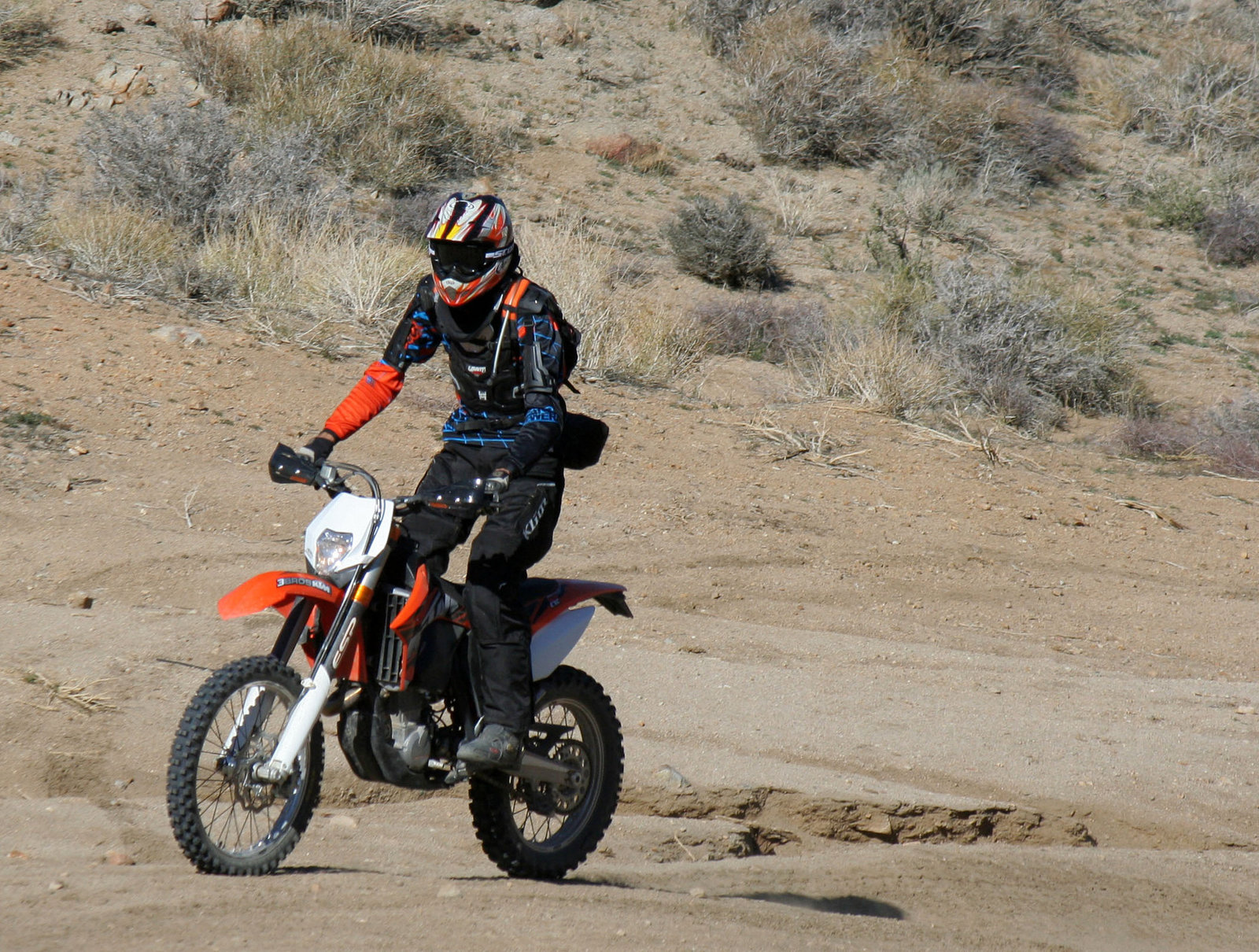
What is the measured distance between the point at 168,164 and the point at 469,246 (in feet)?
36.5

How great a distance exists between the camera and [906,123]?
20.5 m

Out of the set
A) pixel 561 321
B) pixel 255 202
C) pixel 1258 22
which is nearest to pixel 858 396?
pixel 255 202

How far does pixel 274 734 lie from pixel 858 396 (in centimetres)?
998

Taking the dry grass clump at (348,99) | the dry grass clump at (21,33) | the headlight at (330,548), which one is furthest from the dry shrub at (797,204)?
the headlight at (330,548)

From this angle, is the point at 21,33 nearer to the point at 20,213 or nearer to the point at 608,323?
the point at 20,213

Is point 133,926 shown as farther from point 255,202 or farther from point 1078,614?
point 255,202

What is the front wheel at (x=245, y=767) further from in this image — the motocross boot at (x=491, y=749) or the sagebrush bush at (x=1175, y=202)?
the sagebrush bush at (x=1175, y=202)

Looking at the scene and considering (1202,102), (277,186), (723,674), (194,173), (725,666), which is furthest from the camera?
(1202,102)

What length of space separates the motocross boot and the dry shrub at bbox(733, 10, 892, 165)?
57.7 feet

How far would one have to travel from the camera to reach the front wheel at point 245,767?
3.31 metres

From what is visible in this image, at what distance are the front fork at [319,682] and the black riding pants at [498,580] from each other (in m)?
0.27

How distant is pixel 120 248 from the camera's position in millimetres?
11977

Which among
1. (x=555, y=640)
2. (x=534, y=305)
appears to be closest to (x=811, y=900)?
(x=555, y=640)

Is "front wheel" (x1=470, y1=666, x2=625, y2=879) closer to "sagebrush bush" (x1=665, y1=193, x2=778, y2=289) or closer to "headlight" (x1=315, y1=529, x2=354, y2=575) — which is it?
"headlight" (x1=315, y1=529, x2=354, y2=575)
